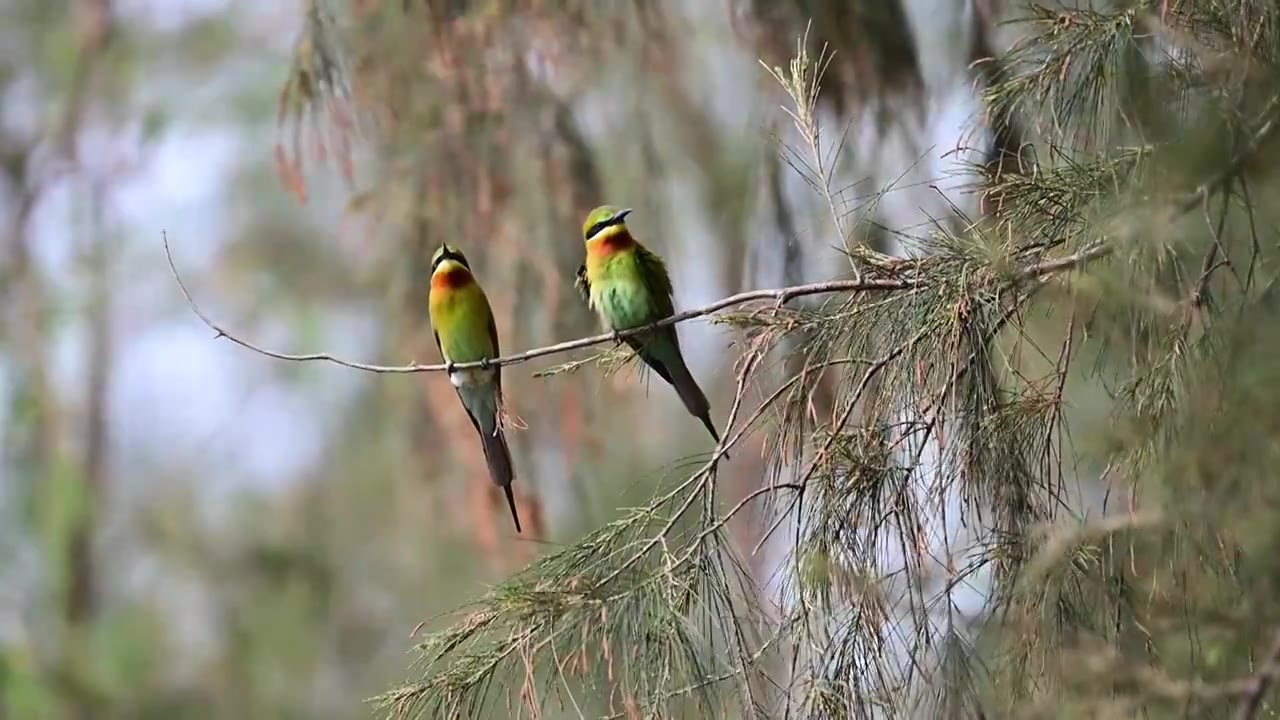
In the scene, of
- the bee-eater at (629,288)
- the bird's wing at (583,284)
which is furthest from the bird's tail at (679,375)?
the bird's wing at (583,284)

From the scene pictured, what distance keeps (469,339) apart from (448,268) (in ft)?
0.58

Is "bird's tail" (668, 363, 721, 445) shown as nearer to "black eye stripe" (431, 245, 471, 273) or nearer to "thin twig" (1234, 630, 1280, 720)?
"black eye stripe" (431, 245, 471, 273)

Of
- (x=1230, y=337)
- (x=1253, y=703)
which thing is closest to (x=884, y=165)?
(x=1230, y=337)

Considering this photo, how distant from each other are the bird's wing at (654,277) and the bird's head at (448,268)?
468 mm

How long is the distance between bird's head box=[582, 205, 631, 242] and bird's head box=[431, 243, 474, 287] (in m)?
0.33

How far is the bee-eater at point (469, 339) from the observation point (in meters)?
2.99

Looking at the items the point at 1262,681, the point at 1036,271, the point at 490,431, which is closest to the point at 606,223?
the point at 490,431

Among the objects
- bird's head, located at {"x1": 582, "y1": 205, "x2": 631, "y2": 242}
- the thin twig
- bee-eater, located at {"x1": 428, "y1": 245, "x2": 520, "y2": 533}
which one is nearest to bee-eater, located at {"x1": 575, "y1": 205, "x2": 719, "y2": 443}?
bird's head, located at {"x1": 582, "y1": 205, "x2": 631, "y2": 242}

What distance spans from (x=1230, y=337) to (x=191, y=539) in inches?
277

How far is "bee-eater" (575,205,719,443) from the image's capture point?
265 centimetres

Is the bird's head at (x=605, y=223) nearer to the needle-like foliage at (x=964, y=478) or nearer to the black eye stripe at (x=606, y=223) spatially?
the black eye stripe at (x=606, y=223)

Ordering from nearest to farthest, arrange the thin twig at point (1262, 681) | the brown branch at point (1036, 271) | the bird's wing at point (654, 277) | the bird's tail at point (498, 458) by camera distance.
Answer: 1. the thin twig at point (1262, 681)
2. the brown branch at point (1036, 271)
3. the bird's wing at point (654, 277)
4. the bird's tail at point (498, 458)

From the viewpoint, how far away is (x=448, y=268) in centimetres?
302

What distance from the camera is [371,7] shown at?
2662 mm
